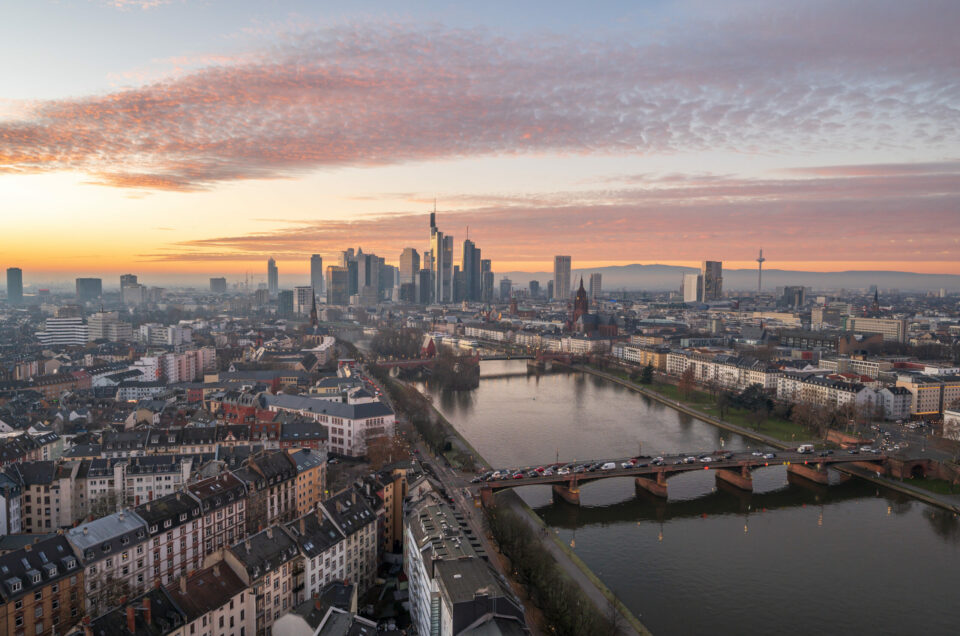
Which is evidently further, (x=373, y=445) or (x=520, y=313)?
(x=520, y=313)

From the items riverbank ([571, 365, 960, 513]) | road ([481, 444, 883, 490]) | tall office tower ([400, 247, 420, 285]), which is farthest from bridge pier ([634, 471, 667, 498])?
tall office tower ([400, 247, 420, 285])

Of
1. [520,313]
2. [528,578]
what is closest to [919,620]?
[528,578]

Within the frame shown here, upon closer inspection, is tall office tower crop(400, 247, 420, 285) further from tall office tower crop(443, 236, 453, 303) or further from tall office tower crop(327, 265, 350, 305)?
tall office tower crop(327, 265, 350, 305)

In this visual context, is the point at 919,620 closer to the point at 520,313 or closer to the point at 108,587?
the point at 108,587

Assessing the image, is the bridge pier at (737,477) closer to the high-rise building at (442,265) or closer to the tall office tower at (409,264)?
the high-rise building at (442,265)

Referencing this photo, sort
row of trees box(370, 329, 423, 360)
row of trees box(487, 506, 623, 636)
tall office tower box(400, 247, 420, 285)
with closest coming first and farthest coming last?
row of trees box(487, 506, 623, 636) < row of trees box(370, 329, 423, 360) < tall office tower box(400, 247, 420, 285)

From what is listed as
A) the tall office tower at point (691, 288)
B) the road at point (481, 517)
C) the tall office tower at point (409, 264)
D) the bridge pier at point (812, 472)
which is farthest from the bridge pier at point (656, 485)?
the tall office tower at point (409, 264)
